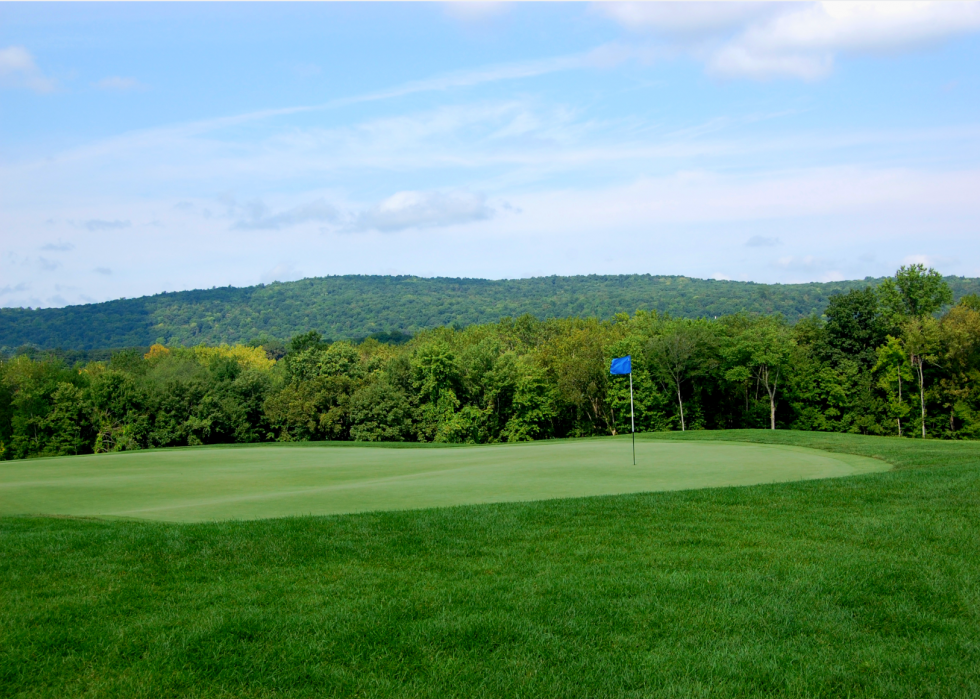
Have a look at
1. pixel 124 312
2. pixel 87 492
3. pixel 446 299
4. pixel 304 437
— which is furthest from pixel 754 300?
pixel 124 312

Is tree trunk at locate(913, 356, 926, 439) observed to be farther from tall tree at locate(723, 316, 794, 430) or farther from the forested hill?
the forested hill

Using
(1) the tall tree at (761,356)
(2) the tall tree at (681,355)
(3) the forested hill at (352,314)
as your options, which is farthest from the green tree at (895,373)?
(3) the forested hill at (352,314)

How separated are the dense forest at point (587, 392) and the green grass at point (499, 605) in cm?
4933

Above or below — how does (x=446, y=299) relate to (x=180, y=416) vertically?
above

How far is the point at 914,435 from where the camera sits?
5522 cm

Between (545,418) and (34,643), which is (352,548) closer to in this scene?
(34,643)

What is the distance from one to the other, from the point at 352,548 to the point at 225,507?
4.93 m

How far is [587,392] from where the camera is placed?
209 ft

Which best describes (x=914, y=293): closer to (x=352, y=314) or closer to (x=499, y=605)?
(x=499, y=605)

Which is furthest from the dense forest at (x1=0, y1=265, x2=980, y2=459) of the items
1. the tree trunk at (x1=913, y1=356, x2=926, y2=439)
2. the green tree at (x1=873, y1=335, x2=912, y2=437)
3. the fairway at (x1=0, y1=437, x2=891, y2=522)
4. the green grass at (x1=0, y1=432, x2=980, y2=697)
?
the green grass at (x1=0, y1=432, x2=980, y2=697)

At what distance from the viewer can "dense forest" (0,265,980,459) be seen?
5591cm

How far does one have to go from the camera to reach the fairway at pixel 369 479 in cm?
1315

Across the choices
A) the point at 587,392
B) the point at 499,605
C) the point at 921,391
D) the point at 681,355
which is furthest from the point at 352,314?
the point at 499,605

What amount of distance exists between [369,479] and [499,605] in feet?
37.1
